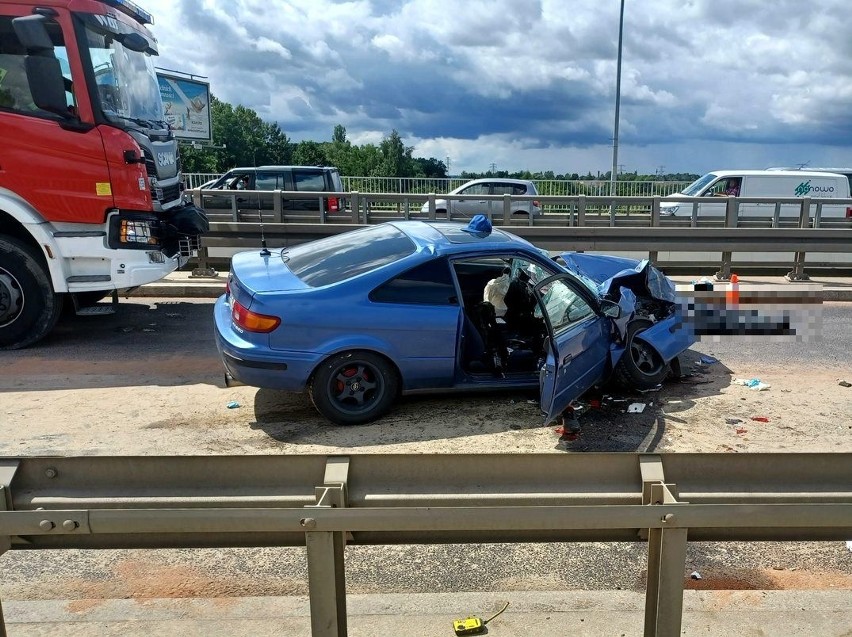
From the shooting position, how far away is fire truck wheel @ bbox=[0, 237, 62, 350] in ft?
24.0

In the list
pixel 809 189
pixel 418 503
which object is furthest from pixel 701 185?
pixel 418 503

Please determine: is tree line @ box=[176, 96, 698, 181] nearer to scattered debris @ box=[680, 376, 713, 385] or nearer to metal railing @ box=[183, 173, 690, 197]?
metal railing @ box=[183, 173, 690, 197]

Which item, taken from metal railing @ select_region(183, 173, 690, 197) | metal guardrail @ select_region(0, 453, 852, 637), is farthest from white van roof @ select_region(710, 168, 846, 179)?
metal guardrail @ select_region(0, 453, 852, 637)

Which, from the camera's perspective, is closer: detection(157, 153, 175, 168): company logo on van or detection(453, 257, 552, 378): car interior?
detection(453, 257, 552, 378): car interior

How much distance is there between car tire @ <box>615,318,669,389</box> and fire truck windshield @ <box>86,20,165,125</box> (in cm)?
551

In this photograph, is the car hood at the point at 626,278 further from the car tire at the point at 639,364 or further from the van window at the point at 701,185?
the van window at the point at 701,185

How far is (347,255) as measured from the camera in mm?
5723

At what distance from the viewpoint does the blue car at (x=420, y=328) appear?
5.09m

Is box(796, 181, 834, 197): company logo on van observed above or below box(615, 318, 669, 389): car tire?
above

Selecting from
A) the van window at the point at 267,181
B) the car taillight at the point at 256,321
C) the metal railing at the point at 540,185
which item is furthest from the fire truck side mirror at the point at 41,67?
the metal railing at the point at 540,185

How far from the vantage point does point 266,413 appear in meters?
5.66

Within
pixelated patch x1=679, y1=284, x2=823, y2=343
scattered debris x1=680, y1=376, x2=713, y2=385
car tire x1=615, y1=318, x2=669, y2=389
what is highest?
pixelated patch x1=679, y1=284, x2=823, y2=343

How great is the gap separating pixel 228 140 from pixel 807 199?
1929 inches

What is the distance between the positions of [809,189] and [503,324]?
56.9ft
